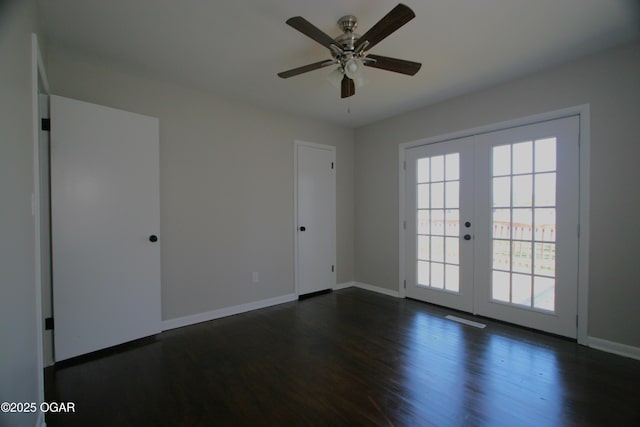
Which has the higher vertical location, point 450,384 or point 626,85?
point 626,85

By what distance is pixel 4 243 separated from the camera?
1.16 m

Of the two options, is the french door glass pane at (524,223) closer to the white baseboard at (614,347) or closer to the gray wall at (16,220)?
the white baseboard at (614,347)

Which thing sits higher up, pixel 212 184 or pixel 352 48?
pixel 352 48

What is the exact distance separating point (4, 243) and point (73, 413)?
1263 millimetres

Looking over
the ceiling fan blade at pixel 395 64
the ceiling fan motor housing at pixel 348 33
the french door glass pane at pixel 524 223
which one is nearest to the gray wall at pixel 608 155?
the french door glass pane at pixel 524 223

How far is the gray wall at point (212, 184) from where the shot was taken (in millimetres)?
2770

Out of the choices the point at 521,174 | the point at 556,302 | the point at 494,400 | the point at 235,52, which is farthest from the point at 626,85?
the point at 235,52

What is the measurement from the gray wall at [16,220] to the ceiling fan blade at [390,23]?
1699mm

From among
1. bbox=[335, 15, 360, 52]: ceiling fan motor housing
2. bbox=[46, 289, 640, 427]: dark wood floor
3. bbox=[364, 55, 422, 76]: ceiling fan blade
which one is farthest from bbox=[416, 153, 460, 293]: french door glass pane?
bbox=[335, 15, 360, 52]: ceiling fan motor housing

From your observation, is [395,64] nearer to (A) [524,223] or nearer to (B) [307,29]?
(B) [307,29]

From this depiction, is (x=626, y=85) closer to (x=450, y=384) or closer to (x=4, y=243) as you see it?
(x=450, y=384)

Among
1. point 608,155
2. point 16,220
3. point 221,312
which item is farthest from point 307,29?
point 221,312

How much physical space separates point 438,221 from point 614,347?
1.90 m

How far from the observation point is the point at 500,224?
3.15 metres
